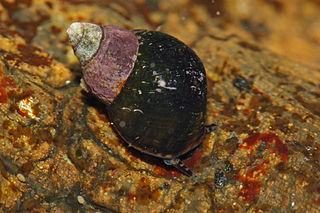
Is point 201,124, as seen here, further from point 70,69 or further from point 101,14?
point 101,14

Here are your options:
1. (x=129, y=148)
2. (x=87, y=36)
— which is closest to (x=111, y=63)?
(x=87, y=36)

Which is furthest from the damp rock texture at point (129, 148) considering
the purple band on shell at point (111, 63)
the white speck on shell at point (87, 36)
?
the white speck on shell at point (87, 36)

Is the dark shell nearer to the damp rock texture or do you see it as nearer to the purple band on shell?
the purple band on shell

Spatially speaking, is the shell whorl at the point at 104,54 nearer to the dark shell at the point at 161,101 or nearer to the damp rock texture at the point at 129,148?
the dark shell at the point at 161,101

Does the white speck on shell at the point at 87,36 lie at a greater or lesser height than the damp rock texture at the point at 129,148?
greater

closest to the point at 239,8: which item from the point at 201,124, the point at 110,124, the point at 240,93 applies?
the point at 240,93

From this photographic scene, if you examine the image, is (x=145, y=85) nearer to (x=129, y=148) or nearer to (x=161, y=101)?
(x=161, y=101)

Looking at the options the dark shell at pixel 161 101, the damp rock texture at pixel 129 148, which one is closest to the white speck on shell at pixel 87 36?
the dark shell at pixel 161 101
